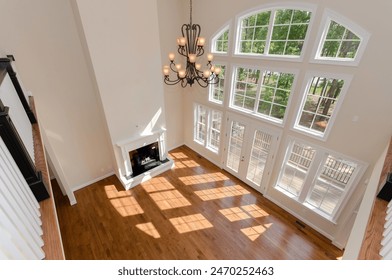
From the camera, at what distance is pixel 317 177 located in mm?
4074

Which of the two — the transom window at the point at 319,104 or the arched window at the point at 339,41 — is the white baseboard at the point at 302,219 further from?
the arched window at the point at 339,41

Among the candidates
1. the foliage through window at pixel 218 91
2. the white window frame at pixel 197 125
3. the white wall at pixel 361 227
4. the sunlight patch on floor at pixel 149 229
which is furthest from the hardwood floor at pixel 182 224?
the foliage through window at pixel 218 91

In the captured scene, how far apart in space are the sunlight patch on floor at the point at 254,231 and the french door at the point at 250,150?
1.08 meters

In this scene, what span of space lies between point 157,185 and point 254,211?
2.86 meters

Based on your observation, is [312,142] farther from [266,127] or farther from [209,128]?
[209,128]

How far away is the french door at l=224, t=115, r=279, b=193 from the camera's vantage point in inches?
186

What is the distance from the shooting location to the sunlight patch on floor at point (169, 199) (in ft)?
16.0

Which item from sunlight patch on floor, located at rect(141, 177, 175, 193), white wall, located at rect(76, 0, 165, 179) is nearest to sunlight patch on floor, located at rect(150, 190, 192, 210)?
sunlight patch on floor, located at rect(141, 177, 175, 193)

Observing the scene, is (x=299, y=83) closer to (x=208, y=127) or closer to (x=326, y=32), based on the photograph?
(x=326, y=32)

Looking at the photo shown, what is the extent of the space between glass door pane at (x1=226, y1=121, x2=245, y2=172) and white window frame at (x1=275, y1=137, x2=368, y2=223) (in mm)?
1294

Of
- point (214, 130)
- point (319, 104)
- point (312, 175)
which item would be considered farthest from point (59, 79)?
point (312, 175)

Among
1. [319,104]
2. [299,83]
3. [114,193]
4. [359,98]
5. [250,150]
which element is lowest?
[114,193]

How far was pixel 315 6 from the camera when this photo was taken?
3.18m
